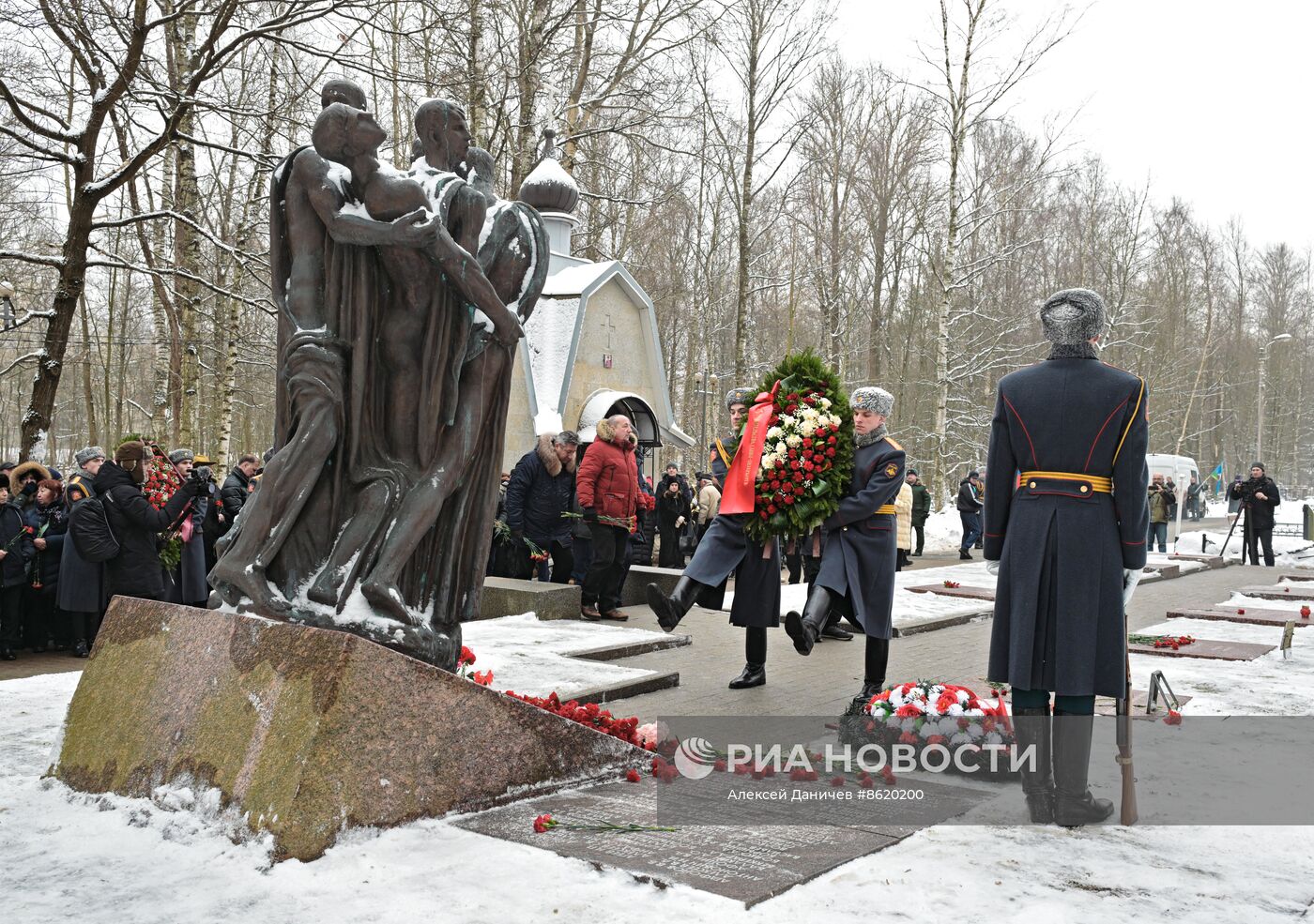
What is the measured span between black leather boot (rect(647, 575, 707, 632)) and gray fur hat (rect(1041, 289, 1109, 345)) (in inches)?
110

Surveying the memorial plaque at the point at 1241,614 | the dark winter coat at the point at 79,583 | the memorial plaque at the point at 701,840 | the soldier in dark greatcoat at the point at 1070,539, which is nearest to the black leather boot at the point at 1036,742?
the soldier in dark greatcoat at the point at 1070,539

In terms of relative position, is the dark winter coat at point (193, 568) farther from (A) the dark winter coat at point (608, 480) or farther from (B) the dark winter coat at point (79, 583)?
(A) the dark winter coat at point (608, 480)

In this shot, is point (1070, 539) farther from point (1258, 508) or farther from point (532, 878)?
point (1258, 508)

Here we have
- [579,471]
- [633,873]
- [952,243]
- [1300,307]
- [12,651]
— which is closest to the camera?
[633,873]

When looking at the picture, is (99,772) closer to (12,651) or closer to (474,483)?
(474,483)

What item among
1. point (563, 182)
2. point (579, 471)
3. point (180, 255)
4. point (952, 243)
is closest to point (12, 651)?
point (579, 471)

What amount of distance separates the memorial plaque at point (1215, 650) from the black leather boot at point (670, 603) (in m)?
4.11

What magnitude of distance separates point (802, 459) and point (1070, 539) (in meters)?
2.65

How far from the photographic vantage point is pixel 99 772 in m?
4.57

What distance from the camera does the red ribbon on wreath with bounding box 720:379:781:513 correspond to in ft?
24.5

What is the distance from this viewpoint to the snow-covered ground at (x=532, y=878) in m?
3.46

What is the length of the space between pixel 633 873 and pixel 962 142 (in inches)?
1073

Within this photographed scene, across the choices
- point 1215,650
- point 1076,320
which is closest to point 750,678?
point 1076,320

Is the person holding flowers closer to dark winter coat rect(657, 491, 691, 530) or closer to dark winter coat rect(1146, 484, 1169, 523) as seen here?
dark winter coat rect(657, 491, 691, 530)
